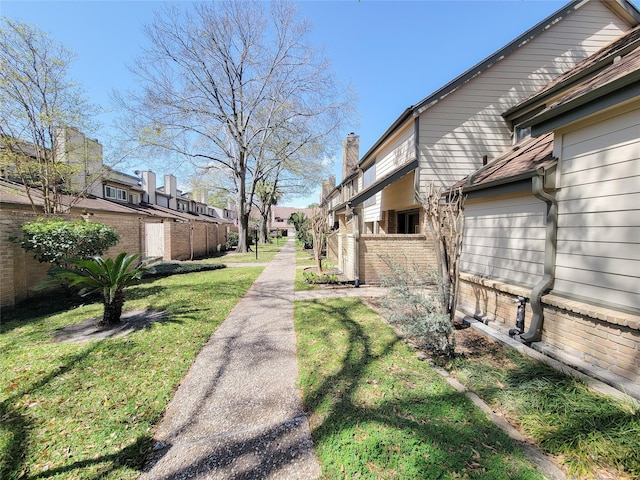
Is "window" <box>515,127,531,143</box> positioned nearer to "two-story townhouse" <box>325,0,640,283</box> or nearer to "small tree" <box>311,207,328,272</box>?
"two-story townhouse" <box>325,0,640,283</box>

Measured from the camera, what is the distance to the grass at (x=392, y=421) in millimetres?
2191

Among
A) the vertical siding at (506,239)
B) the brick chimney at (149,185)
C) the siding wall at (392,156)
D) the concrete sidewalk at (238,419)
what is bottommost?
the concrete sidewalk at (238,419)

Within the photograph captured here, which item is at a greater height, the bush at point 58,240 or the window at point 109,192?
the window at point 109,192

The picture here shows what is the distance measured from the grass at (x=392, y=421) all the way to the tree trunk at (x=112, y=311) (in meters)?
3.99

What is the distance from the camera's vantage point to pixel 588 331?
3.55 metres

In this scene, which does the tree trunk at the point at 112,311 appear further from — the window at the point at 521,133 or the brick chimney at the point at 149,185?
the brick chimney at the point at 149,185

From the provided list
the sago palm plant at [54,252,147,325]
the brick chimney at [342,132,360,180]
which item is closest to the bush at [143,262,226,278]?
the sago palm plant at [54,252,147,325]

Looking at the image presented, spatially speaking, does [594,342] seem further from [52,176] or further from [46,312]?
[52,176]

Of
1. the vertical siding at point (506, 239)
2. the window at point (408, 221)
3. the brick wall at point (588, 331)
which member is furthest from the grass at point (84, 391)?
the window at point (408, 221)

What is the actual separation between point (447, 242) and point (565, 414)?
7.89 feet

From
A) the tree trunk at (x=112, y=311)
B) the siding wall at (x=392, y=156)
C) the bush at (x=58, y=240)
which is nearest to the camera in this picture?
the tree trunk at (x=112, y=311)

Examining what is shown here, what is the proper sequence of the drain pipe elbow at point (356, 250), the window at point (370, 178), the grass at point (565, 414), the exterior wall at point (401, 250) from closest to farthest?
1. the grass at point (565, 414)
2. the drain pipe elbow at point (356, 250)
3. the exterior wall at point (401, 250)
4. the window at point (370, 178)

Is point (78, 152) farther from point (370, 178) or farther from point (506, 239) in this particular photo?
point (506, 239)

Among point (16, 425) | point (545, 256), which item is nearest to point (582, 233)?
point (545, 256)
